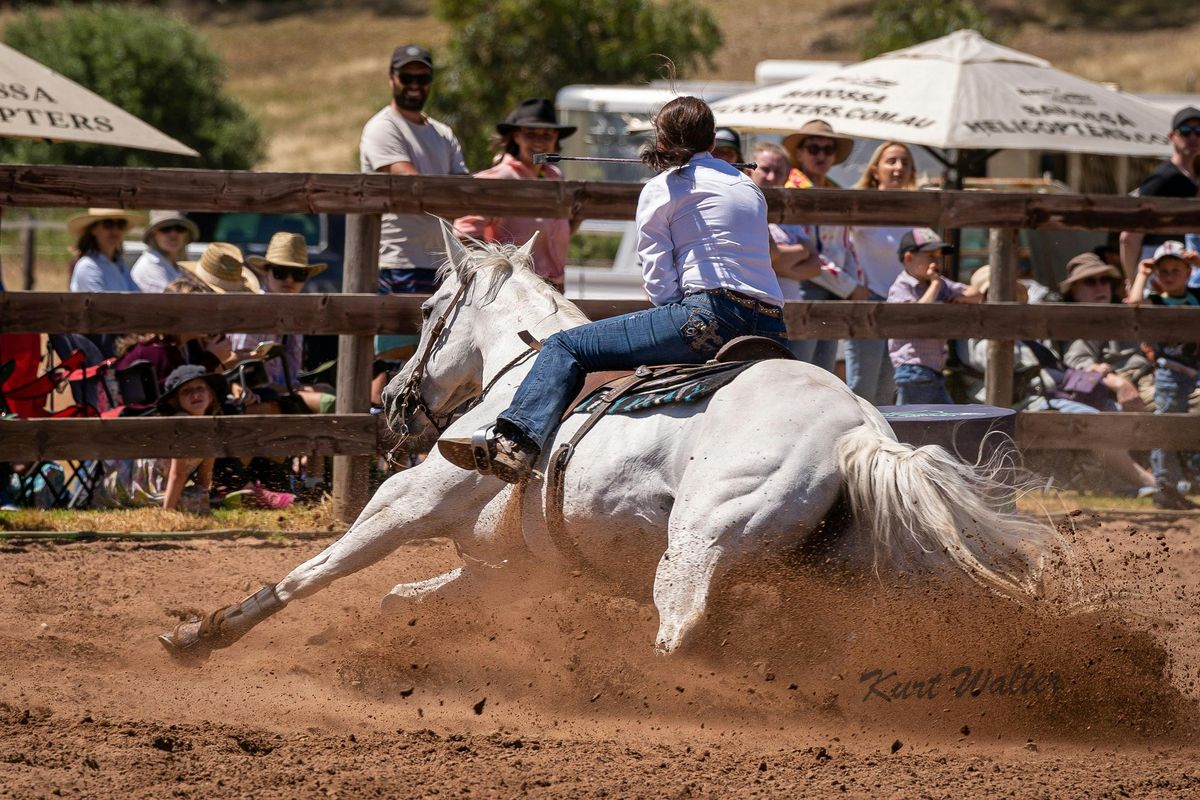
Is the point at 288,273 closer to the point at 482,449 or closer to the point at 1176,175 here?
the point at 482,449

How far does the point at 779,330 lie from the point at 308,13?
169 ft

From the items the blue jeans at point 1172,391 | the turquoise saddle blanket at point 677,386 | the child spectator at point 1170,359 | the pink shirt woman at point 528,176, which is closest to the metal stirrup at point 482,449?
the turquoise saddle blanket at point 677,386

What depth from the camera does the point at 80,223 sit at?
10.2 metres

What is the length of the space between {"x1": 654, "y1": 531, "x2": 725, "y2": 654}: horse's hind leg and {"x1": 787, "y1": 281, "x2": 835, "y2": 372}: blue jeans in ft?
12.0

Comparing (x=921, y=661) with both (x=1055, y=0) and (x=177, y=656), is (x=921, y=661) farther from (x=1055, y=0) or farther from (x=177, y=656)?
(x=1055, y=0)

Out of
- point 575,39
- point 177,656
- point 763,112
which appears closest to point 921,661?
point 177,656

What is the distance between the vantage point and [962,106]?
10.1 meters

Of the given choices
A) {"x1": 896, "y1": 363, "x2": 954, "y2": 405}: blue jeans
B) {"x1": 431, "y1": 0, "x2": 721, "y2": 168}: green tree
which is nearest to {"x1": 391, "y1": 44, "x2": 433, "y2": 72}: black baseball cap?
{"x1": 896, "y1": 363, "x2": 954, "y2": 405}: blue jeans

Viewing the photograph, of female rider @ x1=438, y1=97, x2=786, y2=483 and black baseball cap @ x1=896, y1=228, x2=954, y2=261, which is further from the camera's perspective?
black baseball cap @ x1=896, y1=228, x2=954, y2=261

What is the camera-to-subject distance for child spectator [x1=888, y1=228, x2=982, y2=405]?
848 centimetres

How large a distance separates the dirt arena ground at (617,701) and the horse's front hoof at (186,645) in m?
0.06

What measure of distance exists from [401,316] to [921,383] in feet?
10.5

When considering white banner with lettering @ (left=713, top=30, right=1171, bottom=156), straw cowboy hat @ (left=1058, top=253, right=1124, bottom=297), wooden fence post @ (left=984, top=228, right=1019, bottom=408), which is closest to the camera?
wooden fence post @ (left=984, top=228, right=1019, bottom=408)

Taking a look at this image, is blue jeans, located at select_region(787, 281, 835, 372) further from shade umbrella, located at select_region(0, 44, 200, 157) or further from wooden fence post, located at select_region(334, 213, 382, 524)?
shade umbrella, located at select_region(0, 44, 200, 157)
